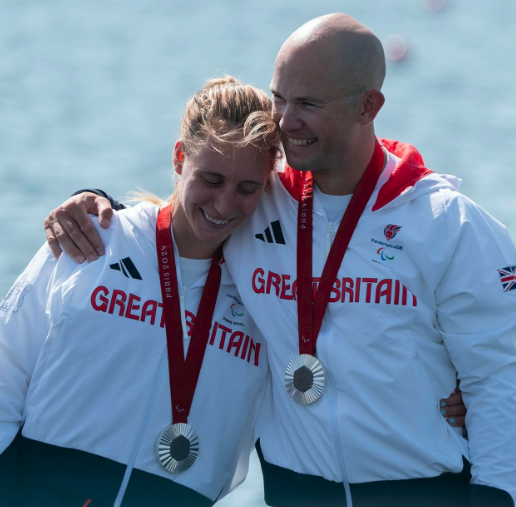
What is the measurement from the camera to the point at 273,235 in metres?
3.14

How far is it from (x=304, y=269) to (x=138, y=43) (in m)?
12.4

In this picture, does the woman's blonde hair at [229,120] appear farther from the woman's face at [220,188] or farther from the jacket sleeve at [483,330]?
the jacket sleeve at [483,330]

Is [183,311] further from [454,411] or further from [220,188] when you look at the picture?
[454,411]

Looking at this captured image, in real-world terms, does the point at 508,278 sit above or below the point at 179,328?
above

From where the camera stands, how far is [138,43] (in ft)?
48.4

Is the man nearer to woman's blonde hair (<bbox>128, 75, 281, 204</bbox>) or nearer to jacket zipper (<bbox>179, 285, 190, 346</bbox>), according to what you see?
woman's blonde hair (<bbox>128, 75, 281, 204</bbox>)

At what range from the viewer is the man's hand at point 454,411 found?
2982mm

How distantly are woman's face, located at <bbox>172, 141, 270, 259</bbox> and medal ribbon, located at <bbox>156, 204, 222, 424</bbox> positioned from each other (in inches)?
4.5

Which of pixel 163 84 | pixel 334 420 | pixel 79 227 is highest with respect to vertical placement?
pixel 163 84

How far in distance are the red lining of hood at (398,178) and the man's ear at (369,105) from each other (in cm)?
18

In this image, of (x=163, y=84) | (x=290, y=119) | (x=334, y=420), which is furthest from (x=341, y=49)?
(x=163, y=84)

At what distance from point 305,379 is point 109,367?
624 mm

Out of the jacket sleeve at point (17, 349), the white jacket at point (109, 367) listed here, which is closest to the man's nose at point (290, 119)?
the white jacket at point (109, 367)

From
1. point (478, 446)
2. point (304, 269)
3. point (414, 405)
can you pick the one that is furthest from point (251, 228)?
point (478, 446)
